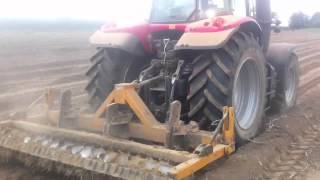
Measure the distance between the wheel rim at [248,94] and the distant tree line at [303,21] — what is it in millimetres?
29851

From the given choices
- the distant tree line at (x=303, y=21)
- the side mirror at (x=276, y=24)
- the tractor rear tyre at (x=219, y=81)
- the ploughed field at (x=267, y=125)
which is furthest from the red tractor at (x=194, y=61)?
the distant tree line at (x=303, y=21)

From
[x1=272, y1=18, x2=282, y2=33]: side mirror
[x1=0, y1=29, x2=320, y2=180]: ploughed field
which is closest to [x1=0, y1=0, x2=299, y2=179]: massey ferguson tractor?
[x1=0, y1=29, x2=320, y2=180]: ploughed field

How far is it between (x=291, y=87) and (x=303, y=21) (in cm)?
2893

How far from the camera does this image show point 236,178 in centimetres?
429

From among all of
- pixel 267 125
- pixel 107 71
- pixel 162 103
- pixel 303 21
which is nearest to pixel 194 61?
pixel 162 103

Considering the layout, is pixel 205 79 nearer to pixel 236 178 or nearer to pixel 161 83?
pixel 161 83

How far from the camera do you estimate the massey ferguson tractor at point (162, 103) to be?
395cm

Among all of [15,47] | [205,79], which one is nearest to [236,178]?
[205,79]

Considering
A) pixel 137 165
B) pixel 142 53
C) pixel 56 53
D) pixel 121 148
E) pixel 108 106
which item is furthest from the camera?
pixel 56 53

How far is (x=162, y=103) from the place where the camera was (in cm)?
510

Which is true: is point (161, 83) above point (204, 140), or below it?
above

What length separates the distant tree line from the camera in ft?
112

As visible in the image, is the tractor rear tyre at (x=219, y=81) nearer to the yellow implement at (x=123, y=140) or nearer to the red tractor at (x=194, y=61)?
the red tractor at (x=194, y=61)

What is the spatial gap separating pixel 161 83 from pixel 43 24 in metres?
22.2
